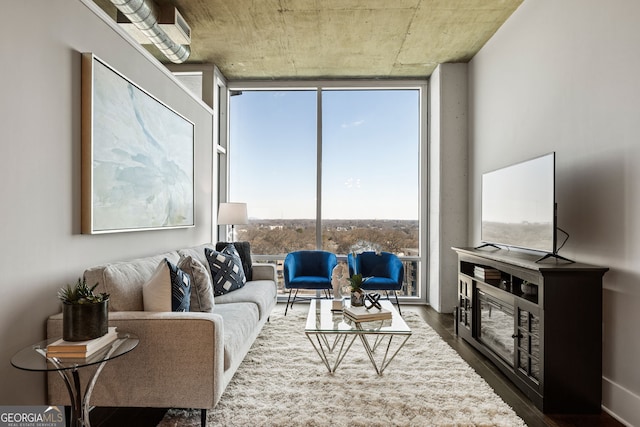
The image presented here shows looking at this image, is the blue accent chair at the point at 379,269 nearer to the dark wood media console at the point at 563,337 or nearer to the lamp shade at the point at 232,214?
the lamp shade at the point at 232,214

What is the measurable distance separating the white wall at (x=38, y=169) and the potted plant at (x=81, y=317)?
1.10ft

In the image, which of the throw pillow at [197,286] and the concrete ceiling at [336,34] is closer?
the throw pillow at [197,286]

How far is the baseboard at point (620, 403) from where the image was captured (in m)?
2.17

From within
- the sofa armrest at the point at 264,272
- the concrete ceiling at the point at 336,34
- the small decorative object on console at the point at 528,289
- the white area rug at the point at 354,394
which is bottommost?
the white area rug at the point at 354,394

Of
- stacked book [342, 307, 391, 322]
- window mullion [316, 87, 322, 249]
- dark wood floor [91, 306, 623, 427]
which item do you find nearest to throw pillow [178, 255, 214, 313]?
dark wood floor [91, 306, 623, 427]

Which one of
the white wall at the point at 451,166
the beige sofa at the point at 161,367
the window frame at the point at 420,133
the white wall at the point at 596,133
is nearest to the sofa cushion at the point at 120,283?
the beige sofa at the point at 161,367

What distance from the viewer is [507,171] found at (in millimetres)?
3311

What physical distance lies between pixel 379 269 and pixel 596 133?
2799mm

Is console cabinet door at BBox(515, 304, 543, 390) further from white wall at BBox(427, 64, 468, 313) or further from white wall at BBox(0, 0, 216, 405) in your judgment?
white wall at BBox(0, 0, 216, 405)

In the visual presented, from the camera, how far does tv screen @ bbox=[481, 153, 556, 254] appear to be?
2.67 meters

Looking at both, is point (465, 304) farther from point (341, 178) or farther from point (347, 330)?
point (341, 178)

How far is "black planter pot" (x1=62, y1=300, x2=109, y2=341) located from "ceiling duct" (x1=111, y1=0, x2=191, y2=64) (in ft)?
7.53

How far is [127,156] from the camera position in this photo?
9.07 feet

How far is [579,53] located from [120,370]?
3.43 meters
